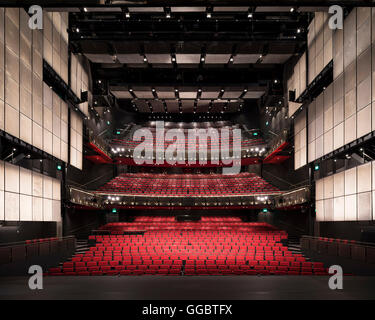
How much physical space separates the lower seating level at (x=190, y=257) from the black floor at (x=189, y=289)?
1.54 metres

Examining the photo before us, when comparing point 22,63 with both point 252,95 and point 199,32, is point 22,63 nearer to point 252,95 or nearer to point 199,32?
point 199,32

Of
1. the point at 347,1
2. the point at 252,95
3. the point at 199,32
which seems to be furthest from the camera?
the point at 252,95

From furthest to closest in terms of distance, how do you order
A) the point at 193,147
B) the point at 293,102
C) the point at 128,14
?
the point at 193,147
the point at 293,102
the point at 128,14

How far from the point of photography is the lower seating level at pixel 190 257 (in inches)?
316

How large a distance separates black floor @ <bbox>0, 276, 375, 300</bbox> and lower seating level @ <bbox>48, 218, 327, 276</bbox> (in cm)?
154

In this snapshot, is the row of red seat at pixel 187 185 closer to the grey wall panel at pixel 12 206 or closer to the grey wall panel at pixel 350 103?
the grey wall panel at pixel 350 103

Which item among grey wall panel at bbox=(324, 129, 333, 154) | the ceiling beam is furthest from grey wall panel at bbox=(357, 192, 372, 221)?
the ceiling beam

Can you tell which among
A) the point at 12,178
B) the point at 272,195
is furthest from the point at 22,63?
the point at 272,195

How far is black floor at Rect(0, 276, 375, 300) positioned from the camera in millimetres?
4484

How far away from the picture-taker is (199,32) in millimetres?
12969

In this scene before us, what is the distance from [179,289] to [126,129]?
1961cm

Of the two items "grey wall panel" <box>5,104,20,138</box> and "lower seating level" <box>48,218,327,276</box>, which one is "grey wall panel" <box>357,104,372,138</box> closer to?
"lower seating level" <box>48,218,327,276</box>

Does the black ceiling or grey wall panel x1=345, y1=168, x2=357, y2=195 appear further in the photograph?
the black ceiling

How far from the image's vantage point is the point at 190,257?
33.0 ft
